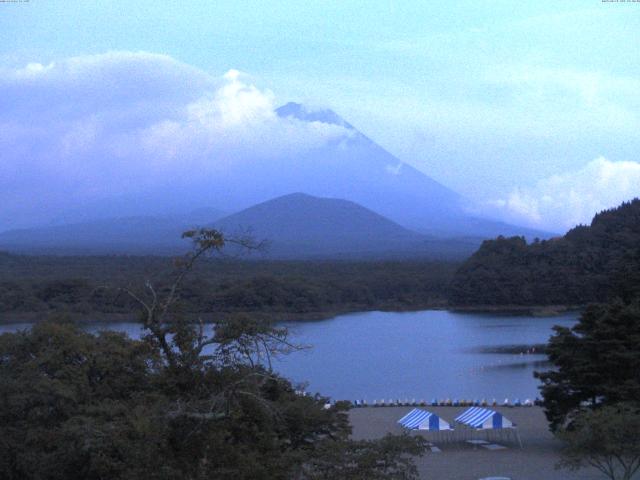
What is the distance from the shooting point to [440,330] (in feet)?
90.9

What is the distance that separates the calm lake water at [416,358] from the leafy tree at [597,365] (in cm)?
341

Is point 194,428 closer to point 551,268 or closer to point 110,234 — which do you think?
point 551,268

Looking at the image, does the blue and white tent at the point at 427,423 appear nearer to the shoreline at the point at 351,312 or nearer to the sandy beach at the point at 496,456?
the sandy beach at the point at 496,456

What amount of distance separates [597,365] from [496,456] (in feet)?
5.30

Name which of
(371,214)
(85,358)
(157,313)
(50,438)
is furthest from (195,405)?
(371,214)

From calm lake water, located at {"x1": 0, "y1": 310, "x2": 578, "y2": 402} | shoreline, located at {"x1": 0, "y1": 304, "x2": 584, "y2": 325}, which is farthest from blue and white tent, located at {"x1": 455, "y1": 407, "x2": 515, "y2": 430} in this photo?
shoreline, located at {"x1": 0, "y1": 304, "x2": 584, "y2": 325}

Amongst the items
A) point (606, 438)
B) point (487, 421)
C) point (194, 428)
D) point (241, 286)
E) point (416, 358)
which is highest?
point (194, 428)

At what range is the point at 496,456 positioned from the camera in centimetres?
1026

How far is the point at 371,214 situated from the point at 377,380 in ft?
268

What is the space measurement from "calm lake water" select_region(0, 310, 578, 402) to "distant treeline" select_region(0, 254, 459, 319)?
203 centimetres

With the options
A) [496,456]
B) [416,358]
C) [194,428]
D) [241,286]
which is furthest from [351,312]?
[194,428]

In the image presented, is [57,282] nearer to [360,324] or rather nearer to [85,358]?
[360,324]

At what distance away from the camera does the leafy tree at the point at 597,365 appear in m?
9.90

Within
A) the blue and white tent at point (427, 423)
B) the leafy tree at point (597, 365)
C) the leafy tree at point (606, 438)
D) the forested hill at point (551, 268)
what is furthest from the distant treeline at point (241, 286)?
the leafy tree at point (606, 438)
